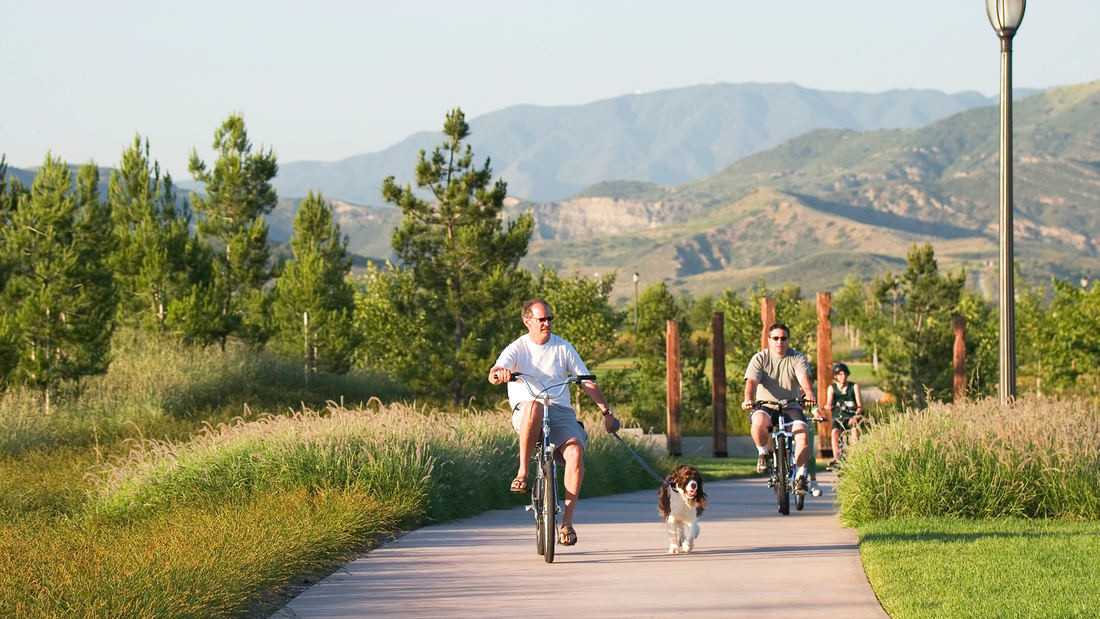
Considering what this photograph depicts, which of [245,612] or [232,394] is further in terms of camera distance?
[232,394]

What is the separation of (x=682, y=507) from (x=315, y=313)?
28.6m

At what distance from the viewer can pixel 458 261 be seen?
3262cm

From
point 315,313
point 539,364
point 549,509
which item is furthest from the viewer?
point 315,313

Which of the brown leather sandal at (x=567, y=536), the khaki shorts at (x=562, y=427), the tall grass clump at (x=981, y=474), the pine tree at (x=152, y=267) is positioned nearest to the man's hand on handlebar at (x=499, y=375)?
the khaki shorts at (x=562, y=427)

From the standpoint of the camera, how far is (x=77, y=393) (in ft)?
92.4

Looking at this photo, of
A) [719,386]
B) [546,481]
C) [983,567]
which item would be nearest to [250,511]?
[546,481]

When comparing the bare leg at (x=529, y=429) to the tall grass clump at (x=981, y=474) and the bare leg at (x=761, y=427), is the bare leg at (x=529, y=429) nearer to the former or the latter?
the tall grass clump at (x=981, y=474)

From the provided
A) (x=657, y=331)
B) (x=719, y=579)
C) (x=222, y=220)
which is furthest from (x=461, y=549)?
(x=657, y=331)

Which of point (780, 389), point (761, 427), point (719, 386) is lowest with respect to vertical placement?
point (719, 386)

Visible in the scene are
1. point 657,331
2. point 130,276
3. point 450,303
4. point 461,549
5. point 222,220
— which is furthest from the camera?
point 657,331

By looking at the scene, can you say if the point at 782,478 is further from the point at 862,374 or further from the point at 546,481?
the point at 862,374

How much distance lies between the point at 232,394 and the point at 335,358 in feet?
25.7

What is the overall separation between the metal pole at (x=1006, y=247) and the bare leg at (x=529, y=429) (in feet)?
22.0

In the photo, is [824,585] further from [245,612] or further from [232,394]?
[232,394]
